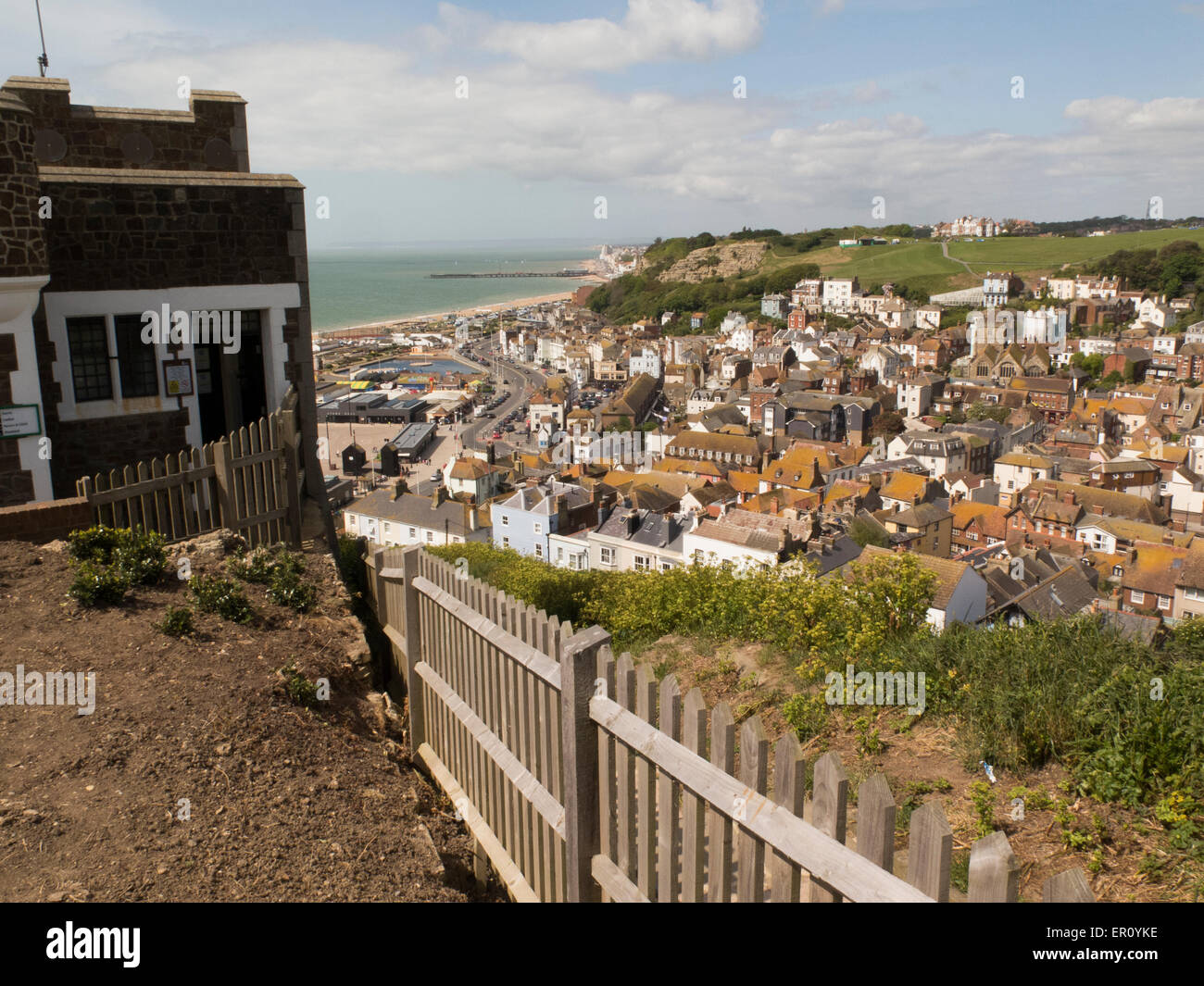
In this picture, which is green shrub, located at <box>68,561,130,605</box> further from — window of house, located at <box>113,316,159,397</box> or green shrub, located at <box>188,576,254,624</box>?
window of house, located at <box>113,316,159,397</box>

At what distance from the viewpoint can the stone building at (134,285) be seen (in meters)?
7.91

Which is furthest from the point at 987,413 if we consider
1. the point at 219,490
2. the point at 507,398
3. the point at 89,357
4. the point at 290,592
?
the point at 290,592

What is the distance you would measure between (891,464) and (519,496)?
29129mm

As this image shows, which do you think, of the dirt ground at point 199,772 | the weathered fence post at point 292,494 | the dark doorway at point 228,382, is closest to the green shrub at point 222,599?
the dirt ground at point 199,772

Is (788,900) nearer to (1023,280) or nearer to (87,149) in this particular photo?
(87,149)

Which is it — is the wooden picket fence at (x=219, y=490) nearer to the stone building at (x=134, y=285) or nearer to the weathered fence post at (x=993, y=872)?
the stone building at (x=134, y=285)

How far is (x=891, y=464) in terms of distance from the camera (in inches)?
2350

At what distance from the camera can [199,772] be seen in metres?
4.65

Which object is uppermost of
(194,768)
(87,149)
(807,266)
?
(807,266)

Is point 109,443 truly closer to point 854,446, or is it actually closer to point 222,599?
point 222,599

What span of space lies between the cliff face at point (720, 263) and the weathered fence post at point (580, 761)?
179507mm
